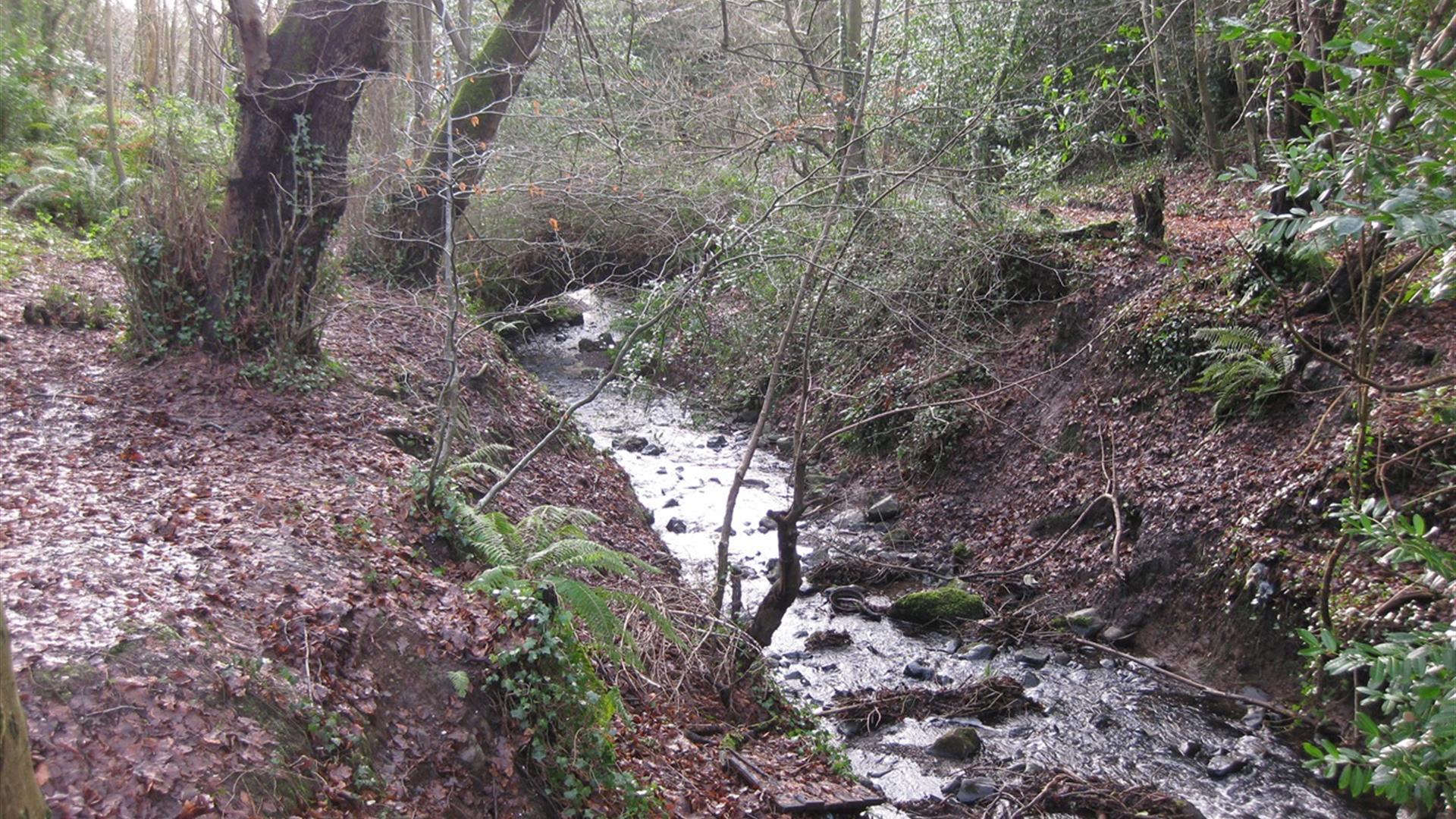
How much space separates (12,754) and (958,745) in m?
6.39

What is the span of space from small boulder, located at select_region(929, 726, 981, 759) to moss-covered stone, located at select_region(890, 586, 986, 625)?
7.20ft

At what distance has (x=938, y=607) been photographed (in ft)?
31.6

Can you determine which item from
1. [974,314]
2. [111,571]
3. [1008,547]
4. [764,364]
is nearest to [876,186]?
[764,364]

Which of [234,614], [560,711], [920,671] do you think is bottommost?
A: [920,671]

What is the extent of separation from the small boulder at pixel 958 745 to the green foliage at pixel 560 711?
3098 mm

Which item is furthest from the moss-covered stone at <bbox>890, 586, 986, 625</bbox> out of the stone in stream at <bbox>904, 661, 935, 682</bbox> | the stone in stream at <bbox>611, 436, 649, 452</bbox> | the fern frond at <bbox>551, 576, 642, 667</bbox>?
the stone in stream at <bbox>611, 436, 649, 452</bbox>

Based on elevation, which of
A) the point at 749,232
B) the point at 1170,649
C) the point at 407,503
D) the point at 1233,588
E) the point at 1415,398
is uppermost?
the point at 749,232

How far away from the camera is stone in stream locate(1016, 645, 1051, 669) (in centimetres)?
876

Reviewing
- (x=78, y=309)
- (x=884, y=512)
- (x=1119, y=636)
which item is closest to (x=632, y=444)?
(x=884, y=512)

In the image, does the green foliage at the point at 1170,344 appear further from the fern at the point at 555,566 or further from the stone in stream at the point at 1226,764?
the fern at the point at 555,566

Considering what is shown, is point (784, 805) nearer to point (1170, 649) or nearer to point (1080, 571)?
point (1170, 649)

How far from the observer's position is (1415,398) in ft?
24.5

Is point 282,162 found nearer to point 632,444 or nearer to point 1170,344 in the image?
point 632,444

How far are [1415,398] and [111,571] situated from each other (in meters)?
8.91
